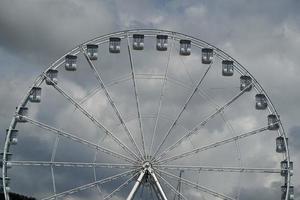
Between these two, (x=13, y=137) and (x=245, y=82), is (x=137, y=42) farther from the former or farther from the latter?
(x=13, y=137)

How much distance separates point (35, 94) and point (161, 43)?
38.1 feet

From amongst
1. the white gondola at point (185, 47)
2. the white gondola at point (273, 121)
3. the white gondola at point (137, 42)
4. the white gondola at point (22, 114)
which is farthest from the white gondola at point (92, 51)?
the white gondola at point (273, 121)

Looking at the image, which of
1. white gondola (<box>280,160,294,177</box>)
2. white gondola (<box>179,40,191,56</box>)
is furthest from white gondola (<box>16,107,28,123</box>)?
white gondola (<box>280,160,294,177</box>)

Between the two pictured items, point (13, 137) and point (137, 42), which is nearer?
point (13, 137)

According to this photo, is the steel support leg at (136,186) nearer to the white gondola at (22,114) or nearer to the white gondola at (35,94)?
the white gondola at (22,114)

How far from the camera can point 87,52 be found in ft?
219

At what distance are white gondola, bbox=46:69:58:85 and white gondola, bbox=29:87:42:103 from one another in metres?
1.08

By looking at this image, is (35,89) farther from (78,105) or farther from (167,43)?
(167,43)

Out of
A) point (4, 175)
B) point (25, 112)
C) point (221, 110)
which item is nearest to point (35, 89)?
point (25, 112)

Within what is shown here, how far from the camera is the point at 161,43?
220 feet

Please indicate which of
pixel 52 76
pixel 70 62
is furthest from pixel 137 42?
pixel 52 76

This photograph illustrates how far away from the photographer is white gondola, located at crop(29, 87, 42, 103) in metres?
65.4

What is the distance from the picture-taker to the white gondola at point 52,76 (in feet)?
215

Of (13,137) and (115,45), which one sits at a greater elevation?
(115,45)
